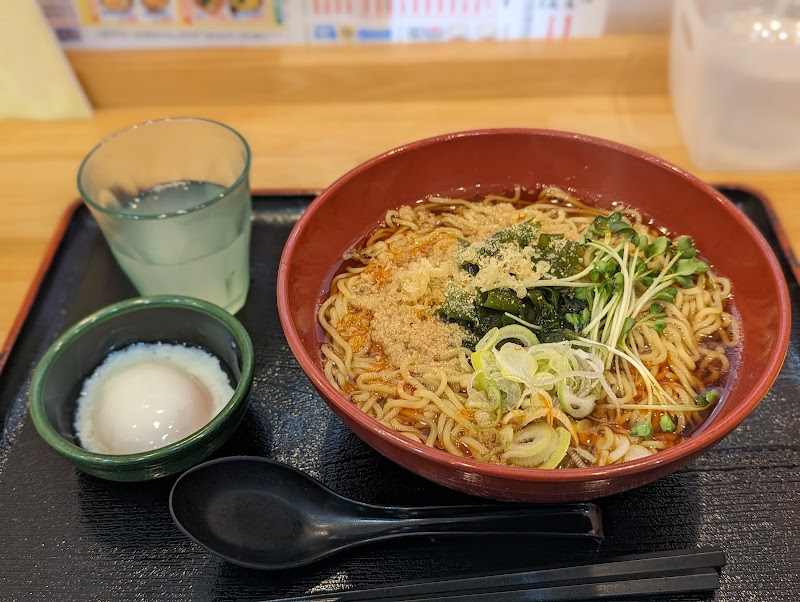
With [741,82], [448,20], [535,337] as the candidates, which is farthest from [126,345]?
[741,82]

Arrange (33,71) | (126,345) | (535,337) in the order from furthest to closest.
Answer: (33,71)
(126,345)
(535,337)

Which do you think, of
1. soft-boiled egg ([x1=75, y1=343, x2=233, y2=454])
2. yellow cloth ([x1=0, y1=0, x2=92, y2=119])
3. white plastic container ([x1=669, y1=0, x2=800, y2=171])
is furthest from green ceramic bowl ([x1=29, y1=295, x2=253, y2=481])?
white plastic container ([x1=669, y1=0, x2=800, y2=171])

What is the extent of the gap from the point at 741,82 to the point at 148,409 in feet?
6.16

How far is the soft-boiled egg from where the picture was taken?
4.35ft

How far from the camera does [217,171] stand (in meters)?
1.79

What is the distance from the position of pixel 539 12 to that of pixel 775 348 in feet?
5.36

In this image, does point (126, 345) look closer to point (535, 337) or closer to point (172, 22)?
point (535, 337)

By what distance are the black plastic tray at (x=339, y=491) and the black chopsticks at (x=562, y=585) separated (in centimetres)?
6

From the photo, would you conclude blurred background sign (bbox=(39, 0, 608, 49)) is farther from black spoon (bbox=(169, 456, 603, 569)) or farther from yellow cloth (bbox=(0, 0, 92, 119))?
black spoon (bbox=(169, 456, 603, 569))

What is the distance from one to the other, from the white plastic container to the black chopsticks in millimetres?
1429

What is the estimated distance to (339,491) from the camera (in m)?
1.31

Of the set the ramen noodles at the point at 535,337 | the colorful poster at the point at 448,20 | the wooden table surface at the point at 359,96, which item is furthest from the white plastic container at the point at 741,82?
the ramen noodles at the point at 535,337

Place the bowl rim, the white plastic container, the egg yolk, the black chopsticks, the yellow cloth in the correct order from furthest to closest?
the yellow cloth → the white plastic container → the egg yolk → the black chopsticks → the bowl rim

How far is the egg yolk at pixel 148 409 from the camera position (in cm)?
132
